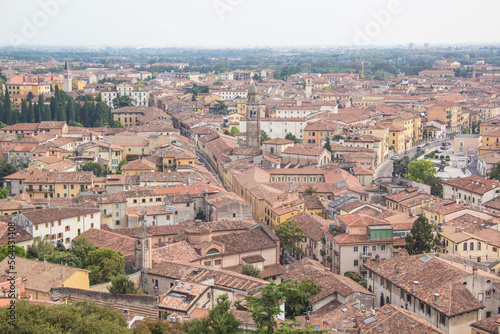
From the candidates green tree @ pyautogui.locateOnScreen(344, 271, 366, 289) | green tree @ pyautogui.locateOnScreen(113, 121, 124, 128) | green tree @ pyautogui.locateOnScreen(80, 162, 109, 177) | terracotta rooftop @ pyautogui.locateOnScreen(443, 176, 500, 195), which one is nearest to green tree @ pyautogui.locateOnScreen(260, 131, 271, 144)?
green tree @ pyautogui.locateOnScreen(113, 121, 124, 128)

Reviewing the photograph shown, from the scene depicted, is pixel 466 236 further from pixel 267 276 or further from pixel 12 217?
pixel 12 217

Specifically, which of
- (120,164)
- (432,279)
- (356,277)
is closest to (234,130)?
(120,164)

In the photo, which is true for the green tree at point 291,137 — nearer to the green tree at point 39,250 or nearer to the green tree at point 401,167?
the green tree at point 401,167

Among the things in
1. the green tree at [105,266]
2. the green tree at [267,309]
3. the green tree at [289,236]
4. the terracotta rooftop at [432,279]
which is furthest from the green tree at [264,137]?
the green tree at [267,309]

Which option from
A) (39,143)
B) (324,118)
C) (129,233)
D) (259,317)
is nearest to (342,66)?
(324,118)

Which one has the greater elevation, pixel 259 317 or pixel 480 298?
pixel 259 317

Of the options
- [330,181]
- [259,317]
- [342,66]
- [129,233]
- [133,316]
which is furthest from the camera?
[342,66]

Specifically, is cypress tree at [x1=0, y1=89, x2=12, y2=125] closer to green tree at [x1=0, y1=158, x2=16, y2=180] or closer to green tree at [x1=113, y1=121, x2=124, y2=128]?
green tree at [x1=113, y1=121, x2=124, y2=128]
